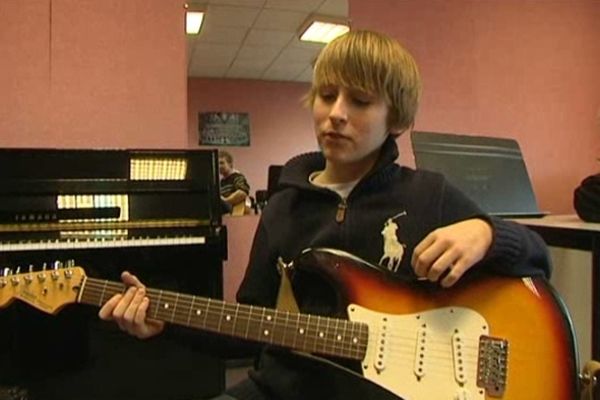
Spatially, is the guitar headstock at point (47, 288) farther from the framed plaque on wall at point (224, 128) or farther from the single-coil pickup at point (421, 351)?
the framed plaque on wall at point (224, 128)

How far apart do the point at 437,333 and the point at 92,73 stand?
6.22 feet

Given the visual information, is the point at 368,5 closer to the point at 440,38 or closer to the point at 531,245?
the point at 440,38

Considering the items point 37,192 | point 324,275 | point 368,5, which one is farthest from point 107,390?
point 368,5

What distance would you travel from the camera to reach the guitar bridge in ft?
2.59

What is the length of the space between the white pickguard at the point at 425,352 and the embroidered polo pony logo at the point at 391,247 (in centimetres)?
10

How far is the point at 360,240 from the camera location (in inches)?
35.5

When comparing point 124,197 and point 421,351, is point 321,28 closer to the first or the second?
point 124,197

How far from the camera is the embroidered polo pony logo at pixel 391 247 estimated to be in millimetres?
882

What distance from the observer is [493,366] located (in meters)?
0.80

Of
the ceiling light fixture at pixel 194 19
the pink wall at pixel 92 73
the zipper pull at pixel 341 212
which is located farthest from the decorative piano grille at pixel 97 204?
the ceiling light fixture at pixel 194 19

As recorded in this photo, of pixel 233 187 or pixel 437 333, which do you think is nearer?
pixel 437 333

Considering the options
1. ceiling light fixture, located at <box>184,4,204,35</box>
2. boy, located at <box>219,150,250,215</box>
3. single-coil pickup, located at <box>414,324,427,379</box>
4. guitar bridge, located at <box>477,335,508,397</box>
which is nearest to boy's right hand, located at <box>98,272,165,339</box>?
single-coil pickup, located at <box>414,324,427,379</box>

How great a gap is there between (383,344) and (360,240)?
189 millimetres

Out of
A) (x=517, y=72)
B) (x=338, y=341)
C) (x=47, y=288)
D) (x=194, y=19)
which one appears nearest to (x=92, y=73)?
(x=194, y=19)
